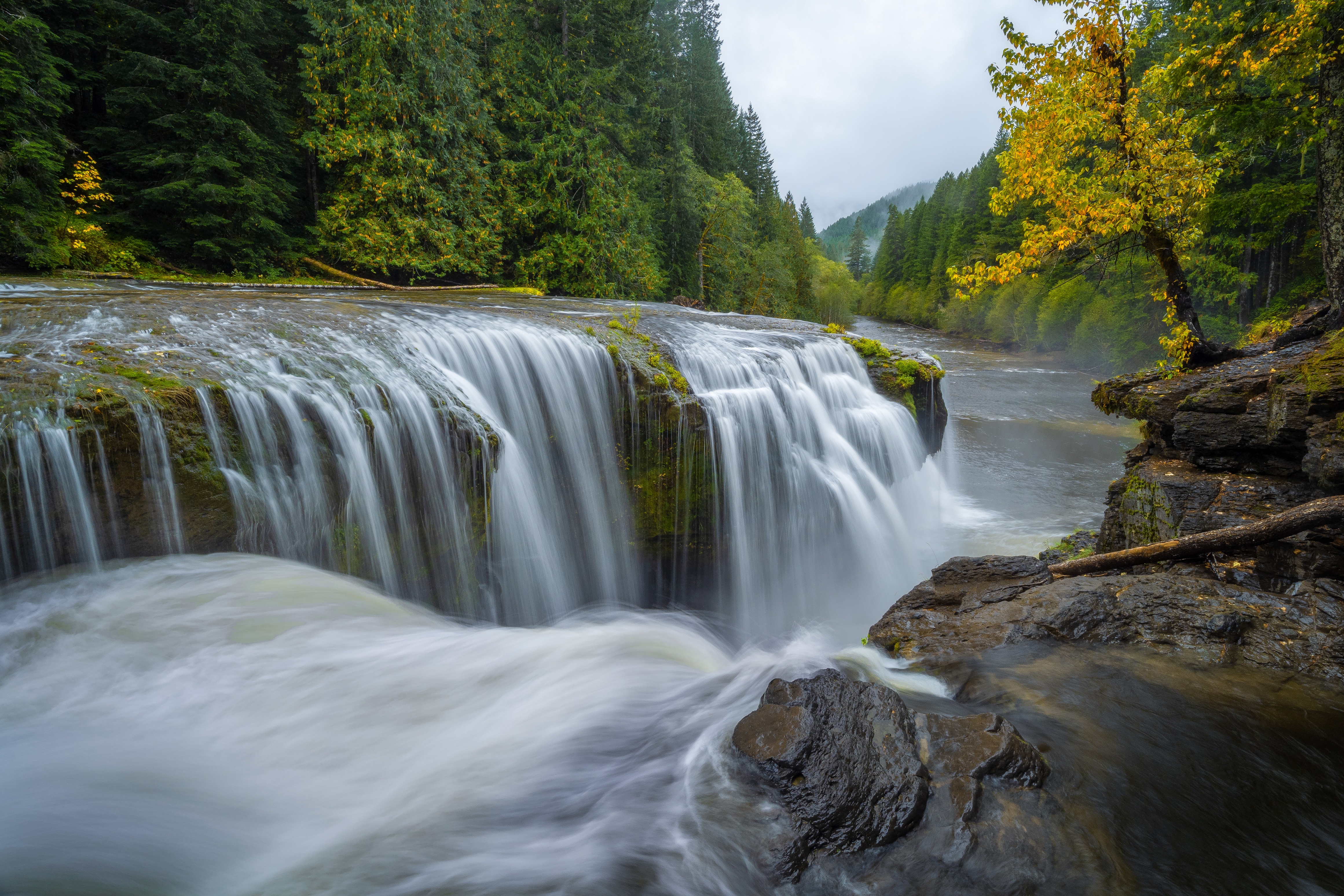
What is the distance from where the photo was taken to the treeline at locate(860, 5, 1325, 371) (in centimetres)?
923

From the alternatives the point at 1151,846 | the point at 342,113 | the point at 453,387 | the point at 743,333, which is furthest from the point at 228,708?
the point at 342,113

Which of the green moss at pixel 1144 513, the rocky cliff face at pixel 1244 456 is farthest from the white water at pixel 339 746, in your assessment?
the green moss at pixel 1144 513

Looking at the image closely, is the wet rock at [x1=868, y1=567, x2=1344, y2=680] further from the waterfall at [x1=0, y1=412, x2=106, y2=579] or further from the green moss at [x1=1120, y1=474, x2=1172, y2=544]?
the waterfall at [x1=0, y1=412, x2=106, y2=579]

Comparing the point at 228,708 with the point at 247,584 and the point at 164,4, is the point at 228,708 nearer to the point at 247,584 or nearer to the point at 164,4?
the point at 247,584

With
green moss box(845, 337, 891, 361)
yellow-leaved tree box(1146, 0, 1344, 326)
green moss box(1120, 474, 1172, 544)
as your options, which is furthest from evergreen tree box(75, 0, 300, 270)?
yellow-leaved tree box(1146, 0, 1344, 326)

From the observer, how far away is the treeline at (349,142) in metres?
11.3

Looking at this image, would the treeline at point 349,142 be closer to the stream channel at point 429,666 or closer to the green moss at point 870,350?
the stream channel at point 429,666

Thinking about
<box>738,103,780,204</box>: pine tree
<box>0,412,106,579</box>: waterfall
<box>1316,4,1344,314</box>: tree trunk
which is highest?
<box>738,103,780,204</box>: pine tree

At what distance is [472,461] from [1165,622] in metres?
5.75

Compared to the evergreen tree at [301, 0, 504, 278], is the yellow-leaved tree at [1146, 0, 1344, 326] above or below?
below

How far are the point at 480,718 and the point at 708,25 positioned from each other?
167ft

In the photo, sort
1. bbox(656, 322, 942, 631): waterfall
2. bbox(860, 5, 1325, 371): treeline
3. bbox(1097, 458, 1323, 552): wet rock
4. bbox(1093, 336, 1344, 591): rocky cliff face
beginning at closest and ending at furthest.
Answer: bbox(1093, 336, 1344, 591): rocky cliff face → bbox(1097, 458, 1323, 552): wet rock → bbox(656, 322, 942, 631): waterfall → bbox(860, 5, 1325, 371): treeline

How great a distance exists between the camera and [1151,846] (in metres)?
2.13

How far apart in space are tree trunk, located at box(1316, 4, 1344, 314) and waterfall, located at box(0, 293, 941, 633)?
5418mm
